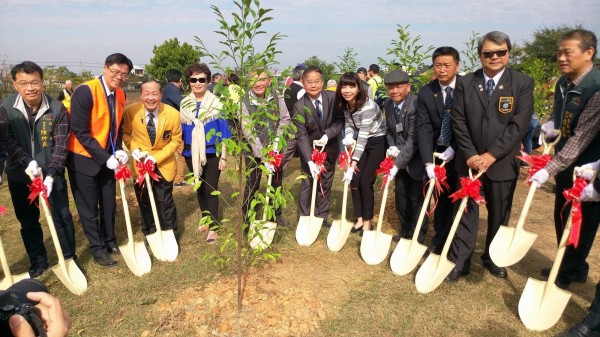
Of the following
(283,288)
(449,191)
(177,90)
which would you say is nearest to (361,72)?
(177,90)

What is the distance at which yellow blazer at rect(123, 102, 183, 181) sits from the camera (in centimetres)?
418

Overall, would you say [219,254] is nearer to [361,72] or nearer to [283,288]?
[283,288]

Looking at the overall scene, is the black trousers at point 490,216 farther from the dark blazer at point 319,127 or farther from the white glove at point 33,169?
the white glove at point 33,169

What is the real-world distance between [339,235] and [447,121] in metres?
1.70

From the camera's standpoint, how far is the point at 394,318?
3.17 m

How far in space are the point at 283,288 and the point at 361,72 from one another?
8.46 metres

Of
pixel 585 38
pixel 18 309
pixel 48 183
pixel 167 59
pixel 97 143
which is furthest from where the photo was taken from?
pixel 167 59

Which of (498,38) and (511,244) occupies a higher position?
(498,38)

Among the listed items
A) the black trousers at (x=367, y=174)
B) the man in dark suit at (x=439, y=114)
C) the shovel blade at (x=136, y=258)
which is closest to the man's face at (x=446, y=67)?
the man in dark suit at (x=439, y=114)

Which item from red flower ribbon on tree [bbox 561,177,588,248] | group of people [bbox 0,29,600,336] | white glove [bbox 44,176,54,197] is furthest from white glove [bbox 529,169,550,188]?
white glove [bbox 44,176,54,197]

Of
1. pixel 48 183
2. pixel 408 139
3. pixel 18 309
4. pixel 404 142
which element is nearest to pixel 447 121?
pixel 408 139

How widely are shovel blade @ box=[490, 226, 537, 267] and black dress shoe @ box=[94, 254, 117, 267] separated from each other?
3.75 m

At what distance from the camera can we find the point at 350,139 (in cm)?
447

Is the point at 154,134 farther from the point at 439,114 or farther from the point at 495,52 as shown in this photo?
the point at 495,52
